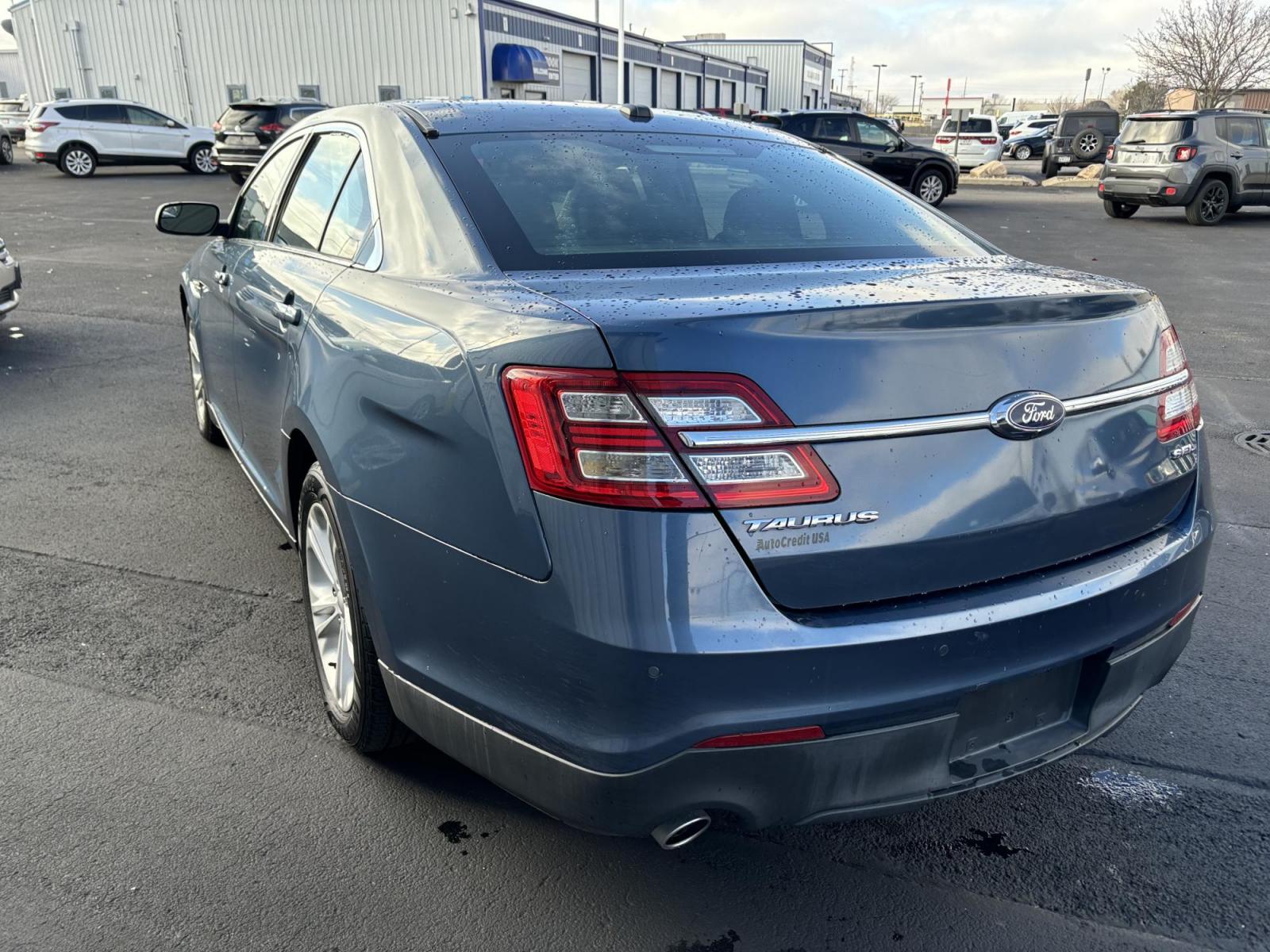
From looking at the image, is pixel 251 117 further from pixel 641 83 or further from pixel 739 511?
pixel 641 83

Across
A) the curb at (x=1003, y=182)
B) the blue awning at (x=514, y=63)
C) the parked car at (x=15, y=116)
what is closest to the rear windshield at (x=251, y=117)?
the blue awning at (x=514, y=63)

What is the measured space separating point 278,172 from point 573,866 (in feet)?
9.06

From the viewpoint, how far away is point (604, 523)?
169 cm

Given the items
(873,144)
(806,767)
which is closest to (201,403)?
(806,767)

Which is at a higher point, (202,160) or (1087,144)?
(1087,144)

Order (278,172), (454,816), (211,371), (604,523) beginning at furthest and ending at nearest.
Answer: (211,371)
(278,172)
(454,816)
(604,523)

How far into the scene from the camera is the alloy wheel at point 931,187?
18.9m

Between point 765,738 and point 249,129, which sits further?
point 249,129

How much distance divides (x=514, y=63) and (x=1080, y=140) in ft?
58.4

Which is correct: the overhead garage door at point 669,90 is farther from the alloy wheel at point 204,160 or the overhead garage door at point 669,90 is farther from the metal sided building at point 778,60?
the alloy wheel at point 204,160

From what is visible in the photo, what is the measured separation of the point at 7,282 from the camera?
23.0ft

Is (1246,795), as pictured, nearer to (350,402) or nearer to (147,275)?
(350,402)

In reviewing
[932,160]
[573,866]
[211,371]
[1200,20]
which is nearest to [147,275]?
[211,371]

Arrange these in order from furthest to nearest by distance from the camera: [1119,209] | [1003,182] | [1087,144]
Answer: [1087,144]
[1003,182]
[1119,209]
